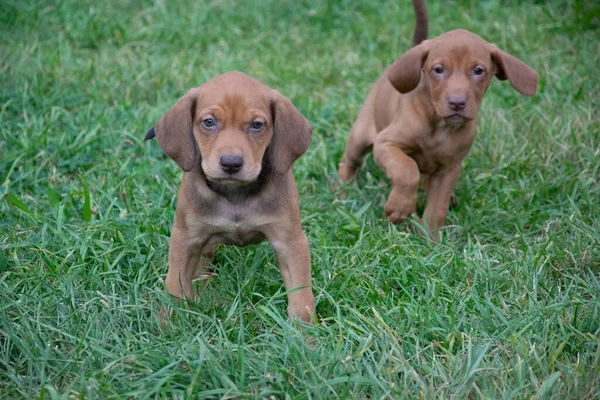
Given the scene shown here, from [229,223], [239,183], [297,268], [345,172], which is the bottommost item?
[345,172]

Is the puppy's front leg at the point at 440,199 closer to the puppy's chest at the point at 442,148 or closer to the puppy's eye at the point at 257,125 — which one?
the puppy's chest at the point at 442,148

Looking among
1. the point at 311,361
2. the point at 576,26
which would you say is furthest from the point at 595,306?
the point at 576,26

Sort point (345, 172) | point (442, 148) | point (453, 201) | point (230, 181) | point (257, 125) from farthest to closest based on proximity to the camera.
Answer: point (345, 172) < point (453, 201) < point (442, 148) < point (257, 125) < point (230, 181)

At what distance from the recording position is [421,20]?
636 cm

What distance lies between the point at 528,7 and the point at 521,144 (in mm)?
3569

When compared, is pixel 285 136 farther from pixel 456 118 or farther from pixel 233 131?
pixel 456 118

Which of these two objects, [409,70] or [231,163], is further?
[409,70]

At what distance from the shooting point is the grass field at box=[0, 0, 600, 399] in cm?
386

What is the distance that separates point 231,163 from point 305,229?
1.70m

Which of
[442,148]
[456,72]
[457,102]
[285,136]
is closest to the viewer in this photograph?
[285,136]

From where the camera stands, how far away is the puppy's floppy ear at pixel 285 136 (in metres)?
4.36

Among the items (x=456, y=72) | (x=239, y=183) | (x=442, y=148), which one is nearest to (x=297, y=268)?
(x=239, y=183)

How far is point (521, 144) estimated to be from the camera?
6914 millimetres

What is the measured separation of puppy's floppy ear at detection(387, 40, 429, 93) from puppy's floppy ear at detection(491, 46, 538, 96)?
0.49 meters
